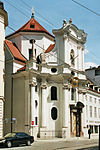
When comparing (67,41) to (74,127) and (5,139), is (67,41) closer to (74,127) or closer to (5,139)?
(74,127)

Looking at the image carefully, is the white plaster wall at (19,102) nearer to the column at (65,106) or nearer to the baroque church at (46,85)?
the baroque church at (46,85)

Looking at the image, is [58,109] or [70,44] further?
[70,44]

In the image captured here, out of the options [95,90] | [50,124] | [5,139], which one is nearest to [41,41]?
[50,124]

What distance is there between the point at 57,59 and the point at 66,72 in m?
2.67

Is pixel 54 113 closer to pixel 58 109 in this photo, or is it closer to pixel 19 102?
pixel 58 109

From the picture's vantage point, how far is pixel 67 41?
43.8 meters

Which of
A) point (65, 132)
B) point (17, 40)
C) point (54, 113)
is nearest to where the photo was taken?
point (65, 132)

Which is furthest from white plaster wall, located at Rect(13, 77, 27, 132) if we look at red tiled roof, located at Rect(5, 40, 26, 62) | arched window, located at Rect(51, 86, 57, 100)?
arched window, located at Rect(51, 86, 57, 100)

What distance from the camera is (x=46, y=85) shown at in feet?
135

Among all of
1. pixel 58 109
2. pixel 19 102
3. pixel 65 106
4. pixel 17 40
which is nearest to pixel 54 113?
pixel 58 109

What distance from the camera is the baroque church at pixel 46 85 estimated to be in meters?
38.9

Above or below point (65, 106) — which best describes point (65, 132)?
below

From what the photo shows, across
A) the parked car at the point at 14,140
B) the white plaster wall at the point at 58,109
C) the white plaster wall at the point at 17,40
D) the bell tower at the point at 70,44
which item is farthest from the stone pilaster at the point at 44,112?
the parked car at the point at 14,140

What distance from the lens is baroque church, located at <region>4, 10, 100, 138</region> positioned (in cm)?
3888
